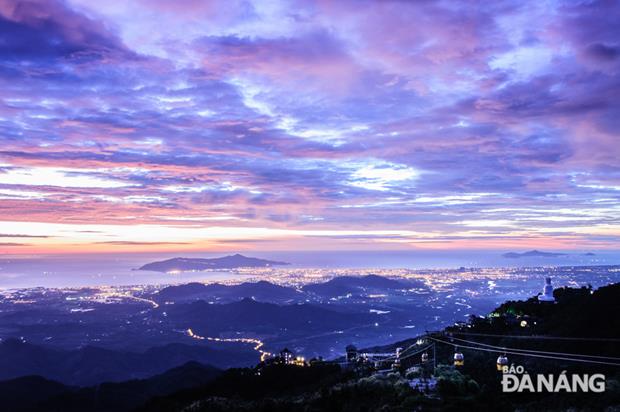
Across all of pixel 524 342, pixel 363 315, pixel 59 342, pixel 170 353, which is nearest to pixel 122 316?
pixel 59 342

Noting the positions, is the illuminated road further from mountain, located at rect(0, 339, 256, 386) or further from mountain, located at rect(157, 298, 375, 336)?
mountain, located at rect(0, 339, 256, 386)

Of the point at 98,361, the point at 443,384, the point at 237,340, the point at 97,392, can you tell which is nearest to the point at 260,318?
the point at 237,340

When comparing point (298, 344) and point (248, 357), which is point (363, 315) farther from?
point (248, 357)

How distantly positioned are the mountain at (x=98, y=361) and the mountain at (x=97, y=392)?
70.4 feet

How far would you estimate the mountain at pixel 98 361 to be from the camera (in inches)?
3922

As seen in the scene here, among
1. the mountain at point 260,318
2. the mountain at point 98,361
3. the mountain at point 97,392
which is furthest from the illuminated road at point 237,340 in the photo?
the mountain at point 97,392

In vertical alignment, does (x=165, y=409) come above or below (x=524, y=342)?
below

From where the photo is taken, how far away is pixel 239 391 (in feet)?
159

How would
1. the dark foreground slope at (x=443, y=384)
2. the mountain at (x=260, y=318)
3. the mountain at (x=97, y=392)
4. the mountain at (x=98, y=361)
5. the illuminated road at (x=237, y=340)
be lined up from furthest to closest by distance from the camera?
the mountain at (x=260, y=318) → the illuminated road at (x=237, y=340) → the mountain at (x=98, y=361) → the mountain at (x=97, y=392) → the dark foreground slope at (x=443, y=384)

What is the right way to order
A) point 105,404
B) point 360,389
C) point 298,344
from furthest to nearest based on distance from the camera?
1. point 298,344
2. point 105,404
3. point 360,389

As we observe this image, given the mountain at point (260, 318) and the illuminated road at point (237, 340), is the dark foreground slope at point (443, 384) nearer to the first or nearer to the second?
the illuminated road at point (237, 340)

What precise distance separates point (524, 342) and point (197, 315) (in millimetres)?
146077

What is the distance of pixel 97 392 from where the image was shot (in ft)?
213

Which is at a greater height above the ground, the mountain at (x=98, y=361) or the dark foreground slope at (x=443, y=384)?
the dark foreground slope at (x=443, y=384)
